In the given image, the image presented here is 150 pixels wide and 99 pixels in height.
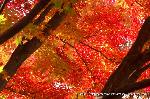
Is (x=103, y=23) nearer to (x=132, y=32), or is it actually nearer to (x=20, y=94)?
(x=132, y=32)

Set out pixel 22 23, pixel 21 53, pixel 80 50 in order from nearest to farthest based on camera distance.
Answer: pixel 22 23 → pixel 21 53 → pixel 80 50

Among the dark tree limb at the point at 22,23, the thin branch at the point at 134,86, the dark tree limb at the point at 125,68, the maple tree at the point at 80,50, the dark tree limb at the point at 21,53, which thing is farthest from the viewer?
the maple tree at the point at 80,50

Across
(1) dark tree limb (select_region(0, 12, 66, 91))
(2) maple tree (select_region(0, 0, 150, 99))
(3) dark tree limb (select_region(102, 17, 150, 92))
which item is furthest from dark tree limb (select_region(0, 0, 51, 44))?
(2) maple tree (select_region(0, 0, 150, 99))

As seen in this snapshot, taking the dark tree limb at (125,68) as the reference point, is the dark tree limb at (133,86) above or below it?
below

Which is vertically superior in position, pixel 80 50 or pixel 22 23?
pixel 80 50

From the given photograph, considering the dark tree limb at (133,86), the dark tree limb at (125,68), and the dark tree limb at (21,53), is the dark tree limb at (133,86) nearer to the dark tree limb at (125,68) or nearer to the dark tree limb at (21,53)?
the dark tree limb at (125,68)

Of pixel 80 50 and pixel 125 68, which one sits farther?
pixel 80 50

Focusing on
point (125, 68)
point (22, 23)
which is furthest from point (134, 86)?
point (22, 23)

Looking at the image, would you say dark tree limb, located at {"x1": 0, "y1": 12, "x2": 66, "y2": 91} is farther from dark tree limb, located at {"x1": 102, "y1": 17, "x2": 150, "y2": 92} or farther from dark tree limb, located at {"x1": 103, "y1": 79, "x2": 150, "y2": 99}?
dark tree limb, located at {"x1": 103, "y1": 79, "x2": 150, "y2": 99}

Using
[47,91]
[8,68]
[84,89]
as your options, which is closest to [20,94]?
[47,91]

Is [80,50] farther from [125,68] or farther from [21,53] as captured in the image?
[125,68]

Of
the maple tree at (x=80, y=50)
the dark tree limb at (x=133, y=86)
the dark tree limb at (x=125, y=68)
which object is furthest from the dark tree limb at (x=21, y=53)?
the dark tree limb at (x=133, y=86)

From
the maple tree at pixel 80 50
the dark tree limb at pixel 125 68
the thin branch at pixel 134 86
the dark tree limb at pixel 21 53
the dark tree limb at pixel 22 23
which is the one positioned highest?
the maple tree at pixel 80 50

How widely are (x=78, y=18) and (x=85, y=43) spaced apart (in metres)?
1.23
